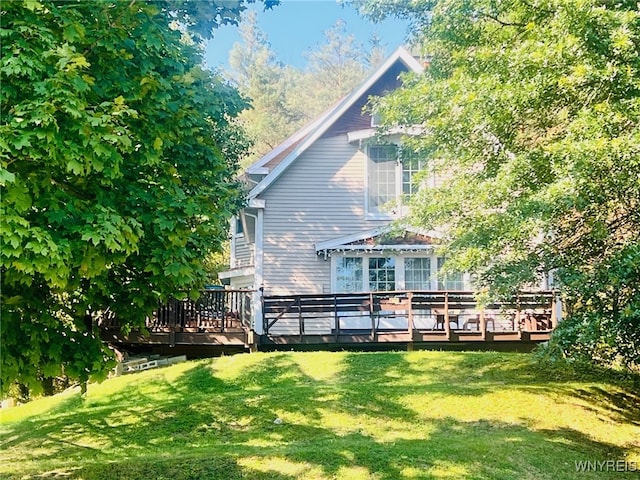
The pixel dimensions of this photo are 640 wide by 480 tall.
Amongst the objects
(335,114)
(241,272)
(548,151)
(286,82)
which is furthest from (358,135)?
(286,82)

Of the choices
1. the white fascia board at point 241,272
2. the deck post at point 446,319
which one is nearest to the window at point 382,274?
the deck post at point 446,319

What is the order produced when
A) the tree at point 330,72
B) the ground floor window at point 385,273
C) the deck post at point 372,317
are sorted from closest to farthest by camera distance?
the deck post at point 372,317 < the ground floor window at point 385,273 < the tree at point 330,72

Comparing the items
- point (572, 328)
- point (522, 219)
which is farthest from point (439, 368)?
point (522, 219)

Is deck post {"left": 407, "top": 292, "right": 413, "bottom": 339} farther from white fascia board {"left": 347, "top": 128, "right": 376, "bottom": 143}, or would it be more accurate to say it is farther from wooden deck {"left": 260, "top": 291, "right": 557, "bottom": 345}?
white fascia board {"left": 347, "top": 128, "right": 376, "bottom": 143}

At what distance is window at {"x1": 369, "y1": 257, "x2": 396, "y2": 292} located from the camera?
13523 mm

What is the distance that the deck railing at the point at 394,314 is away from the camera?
12.1 m

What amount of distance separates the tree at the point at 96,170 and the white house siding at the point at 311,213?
27.2ft

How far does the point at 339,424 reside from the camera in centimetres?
696

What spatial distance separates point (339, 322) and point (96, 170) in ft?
32.0

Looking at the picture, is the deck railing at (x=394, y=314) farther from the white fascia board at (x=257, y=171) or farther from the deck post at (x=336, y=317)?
the white fascia board at (x=257, y=171)

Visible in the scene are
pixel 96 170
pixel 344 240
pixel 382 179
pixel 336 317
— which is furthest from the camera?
pixel 382 179

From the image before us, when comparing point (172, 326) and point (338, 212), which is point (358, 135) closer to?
point (338, 212)

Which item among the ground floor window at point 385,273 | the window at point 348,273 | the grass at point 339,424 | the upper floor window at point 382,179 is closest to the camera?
the grass at point 339,424

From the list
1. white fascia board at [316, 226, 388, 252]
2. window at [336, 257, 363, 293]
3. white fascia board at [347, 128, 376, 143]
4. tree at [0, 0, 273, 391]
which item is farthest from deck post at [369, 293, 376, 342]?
tree at [0, 0, 273, 391]
